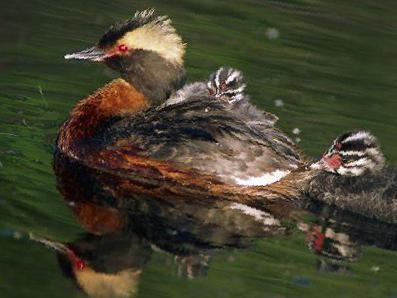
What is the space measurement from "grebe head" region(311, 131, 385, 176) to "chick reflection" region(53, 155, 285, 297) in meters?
0.90

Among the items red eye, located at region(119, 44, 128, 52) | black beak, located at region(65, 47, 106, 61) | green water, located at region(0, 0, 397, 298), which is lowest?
green water, located at region(0, 0, 397, 298)

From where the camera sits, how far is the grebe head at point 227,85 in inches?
468

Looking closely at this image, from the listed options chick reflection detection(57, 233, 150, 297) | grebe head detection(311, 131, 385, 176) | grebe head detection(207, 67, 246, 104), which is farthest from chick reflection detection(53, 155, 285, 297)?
grebe head detection(207, 67, 246, 104)

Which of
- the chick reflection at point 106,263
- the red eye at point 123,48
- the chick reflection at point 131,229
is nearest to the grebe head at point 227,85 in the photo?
the red eye at point 123,48

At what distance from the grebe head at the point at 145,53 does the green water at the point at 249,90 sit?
0.78 m

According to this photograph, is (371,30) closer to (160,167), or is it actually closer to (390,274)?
(160,167)

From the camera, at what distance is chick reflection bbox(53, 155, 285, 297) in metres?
8.12

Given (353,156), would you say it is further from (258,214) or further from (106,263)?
(106,263)

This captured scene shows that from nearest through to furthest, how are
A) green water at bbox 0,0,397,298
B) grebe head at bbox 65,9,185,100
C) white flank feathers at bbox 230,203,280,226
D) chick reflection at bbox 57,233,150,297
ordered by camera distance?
chick reflection at bbox 57,233,150,297, green water at bbox 0,0,397,298, white flank feathers at bbox 230,203,280,226, grebe head at bbox 65,9,185,100

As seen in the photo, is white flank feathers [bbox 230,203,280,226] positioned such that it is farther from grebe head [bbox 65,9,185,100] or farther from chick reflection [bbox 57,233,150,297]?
grebe head [bbox 65,9,185,100]

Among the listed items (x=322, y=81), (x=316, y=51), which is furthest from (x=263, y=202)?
(x=316, y=51)

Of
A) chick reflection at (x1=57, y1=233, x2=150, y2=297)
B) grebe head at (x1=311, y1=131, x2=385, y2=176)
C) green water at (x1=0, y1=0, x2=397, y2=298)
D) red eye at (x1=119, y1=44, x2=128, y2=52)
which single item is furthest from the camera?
red eye at (x1=119, y1=44, x2=128, y2=52)

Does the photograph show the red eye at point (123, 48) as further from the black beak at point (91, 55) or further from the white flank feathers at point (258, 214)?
the white flank feathers at point (258, 214)

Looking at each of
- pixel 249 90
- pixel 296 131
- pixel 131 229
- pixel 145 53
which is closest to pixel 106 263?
pixel 131 229
